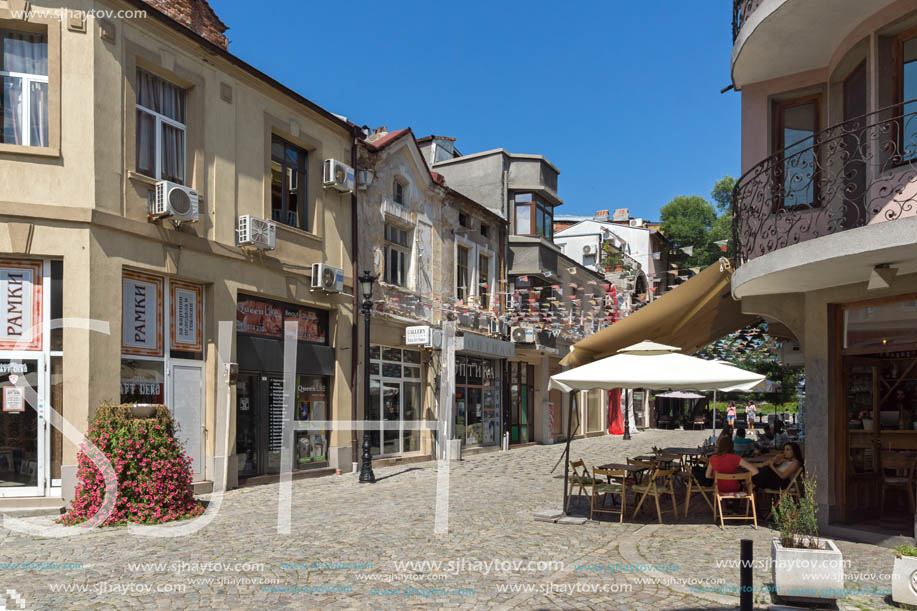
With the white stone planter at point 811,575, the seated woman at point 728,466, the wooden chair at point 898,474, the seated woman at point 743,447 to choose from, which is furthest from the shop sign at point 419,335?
the white stone planter at point 811,575

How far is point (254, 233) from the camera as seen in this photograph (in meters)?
14.0

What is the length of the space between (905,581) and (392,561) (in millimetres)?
4756

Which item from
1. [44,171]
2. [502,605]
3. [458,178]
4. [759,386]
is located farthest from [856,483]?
[458,178]

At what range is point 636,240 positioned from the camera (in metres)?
44.0

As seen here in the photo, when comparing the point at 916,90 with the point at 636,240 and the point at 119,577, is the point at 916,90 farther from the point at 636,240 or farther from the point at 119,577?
the point at 636,240

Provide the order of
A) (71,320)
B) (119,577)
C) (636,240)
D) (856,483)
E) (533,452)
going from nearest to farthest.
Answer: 1. (119,577)
2. (856,483)
3. (71,320)
4. (533,452)
5. (636,240)

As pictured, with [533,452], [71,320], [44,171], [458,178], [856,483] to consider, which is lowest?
[533,452]

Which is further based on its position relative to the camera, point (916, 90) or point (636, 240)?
point (636, 240)

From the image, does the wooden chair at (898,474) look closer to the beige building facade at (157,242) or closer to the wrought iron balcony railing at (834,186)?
the wrought iron balcony railing at (834,186)

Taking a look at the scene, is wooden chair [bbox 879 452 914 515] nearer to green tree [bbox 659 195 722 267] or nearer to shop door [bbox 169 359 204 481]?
shop door [bbox 169 359 204 481]

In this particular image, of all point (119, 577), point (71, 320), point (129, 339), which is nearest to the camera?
point (119, 577)

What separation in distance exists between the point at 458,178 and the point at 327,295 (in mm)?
11524

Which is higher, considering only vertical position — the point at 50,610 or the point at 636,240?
the point at 636,240

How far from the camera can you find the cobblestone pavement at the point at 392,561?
6480 mm
